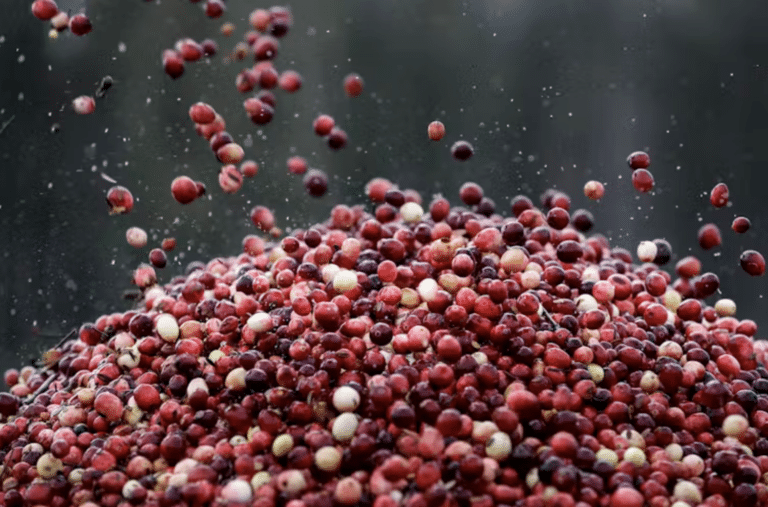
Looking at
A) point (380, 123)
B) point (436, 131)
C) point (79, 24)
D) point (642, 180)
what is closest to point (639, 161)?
point (642, 180)

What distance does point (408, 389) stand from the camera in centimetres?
66

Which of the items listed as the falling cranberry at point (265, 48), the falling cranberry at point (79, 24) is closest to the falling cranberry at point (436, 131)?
the falling cranberry at point (265, 48)

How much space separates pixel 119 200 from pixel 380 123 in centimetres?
46

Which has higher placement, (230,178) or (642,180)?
(642,180)

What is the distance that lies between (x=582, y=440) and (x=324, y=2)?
901mm

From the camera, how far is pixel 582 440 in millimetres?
649

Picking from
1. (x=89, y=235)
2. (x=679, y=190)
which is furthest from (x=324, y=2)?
(x=679, y=190)

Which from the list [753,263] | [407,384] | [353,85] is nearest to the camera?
[407,384]

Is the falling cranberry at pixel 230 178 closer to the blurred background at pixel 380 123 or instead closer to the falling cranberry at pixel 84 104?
the blurred background at pixel 380 123

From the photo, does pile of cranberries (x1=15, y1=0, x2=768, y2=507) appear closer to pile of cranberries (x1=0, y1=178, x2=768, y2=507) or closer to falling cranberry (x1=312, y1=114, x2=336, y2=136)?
pile of cranberries (x1=0, y1=178, x2=768, y2=507)

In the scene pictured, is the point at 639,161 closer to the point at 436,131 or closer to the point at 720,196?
the point at 720,196

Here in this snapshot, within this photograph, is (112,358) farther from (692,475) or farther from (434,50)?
(434,50)

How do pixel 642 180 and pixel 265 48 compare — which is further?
pixel 265 48

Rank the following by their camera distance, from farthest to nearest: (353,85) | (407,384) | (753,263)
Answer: (353,85) < (753,263) < (407,384)
